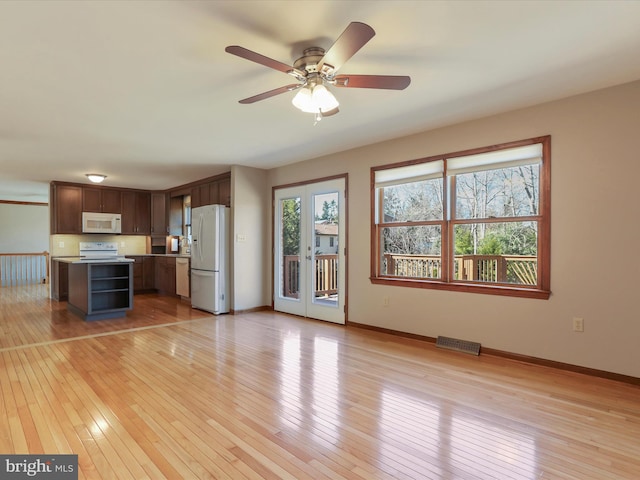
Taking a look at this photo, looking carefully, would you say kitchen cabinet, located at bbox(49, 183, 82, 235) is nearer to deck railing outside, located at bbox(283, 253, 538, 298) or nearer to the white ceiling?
the white ceiling

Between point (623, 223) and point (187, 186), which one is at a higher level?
point (187, 186)

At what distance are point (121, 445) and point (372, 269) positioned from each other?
330cm

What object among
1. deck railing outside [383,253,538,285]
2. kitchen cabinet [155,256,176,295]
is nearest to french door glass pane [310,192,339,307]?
deck railing outside [383,253,538,285]

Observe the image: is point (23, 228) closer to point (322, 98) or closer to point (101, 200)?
point (101, 200)

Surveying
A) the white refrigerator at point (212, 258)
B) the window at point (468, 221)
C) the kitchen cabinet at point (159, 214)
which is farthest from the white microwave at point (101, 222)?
the window at point (468, 221)

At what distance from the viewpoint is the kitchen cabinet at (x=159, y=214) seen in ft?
27.7

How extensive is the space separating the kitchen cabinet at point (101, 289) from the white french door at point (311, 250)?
7.84 feet

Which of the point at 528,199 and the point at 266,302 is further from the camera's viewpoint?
the point at 266,302

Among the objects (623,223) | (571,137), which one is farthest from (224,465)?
(571,137)

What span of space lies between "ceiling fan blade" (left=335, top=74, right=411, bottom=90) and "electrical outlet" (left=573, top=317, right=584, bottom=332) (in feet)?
8.40

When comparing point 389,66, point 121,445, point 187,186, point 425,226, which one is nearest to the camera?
point 121,445

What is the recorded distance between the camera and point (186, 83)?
2826 mm

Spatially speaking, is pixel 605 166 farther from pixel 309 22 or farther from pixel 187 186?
pixel 187 186

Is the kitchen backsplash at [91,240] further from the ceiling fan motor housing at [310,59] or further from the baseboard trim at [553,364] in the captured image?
the ceiling fan motor housing at [310,59]
